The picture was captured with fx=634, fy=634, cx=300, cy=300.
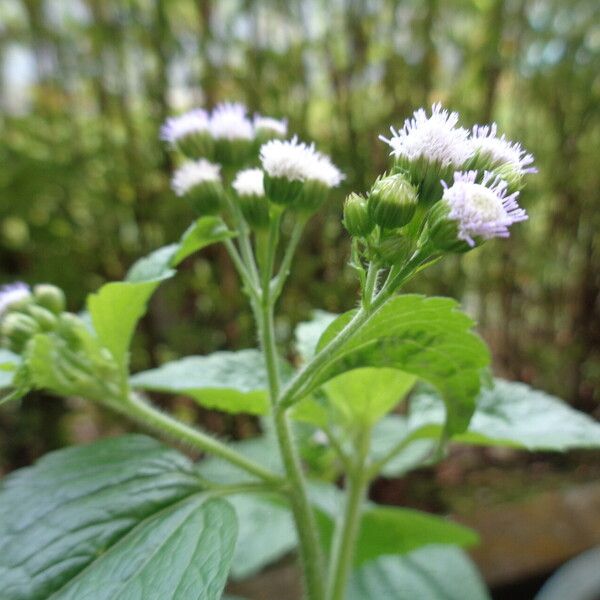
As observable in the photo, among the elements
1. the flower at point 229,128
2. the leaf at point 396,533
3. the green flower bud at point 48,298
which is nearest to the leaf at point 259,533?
the leaf at point 396,533

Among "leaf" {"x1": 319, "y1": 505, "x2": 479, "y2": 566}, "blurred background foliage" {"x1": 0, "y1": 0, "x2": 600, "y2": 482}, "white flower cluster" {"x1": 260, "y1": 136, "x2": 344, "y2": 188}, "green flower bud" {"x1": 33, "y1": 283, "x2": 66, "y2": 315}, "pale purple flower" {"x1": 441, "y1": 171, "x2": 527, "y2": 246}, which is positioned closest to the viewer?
"pale purple flower" {"x1": 441, "y1": 171, "x2": 527, "y2": 246}

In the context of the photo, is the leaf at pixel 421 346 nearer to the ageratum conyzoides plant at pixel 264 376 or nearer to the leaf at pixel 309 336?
the ageratum conyzoides plant at pixel 264 376

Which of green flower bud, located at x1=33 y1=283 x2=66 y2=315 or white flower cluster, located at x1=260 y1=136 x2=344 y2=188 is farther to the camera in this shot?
green flower bud, located at x1=33 y1=283 x2=66 y2=315

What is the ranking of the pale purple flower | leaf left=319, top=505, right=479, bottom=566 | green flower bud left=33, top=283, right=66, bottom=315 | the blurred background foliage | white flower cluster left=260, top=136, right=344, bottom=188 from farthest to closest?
the blurred background foliage, leaf left=319, top=505, right=479, bottom=566, green flower bud left=33, top=283, right=66, bottom=315, white flower cluster left=260, top=136, right=344, bottom=188, the pale purple flower

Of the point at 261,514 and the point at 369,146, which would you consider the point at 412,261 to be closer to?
the point at 261,514

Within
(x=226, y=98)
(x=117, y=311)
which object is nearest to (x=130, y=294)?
(x=117, y=311)

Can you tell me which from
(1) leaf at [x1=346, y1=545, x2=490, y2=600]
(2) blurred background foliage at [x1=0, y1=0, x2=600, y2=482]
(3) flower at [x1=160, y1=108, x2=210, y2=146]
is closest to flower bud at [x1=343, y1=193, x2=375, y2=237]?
(3) flower at [x1=160, y1=108, x2=210, y2=146]

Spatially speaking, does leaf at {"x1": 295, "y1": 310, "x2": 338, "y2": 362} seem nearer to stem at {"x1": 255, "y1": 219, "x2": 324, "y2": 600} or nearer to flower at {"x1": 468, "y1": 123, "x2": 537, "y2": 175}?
stem at {"x1": 255, "y1": 219, "x2": 324, "y2": 600}

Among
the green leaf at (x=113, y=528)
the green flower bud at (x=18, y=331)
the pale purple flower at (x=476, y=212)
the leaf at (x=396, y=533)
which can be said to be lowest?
the leaf at (x=396, y=533)

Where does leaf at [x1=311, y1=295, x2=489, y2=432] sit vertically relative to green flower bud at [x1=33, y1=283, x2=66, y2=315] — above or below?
below
